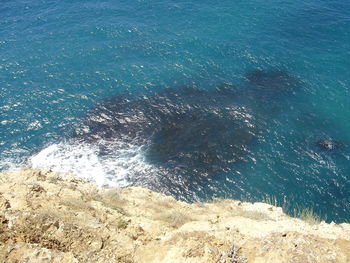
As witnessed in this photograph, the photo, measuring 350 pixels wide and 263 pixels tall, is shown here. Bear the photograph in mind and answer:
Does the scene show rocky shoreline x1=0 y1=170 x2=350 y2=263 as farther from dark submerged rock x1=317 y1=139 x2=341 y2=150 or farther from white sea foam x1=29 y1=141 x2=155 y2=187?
dark submerged rock x1=317 y1=139 x2=341 y2=150

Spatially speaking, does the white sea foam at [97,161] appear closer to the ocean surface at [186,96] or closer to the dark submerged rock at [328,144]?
the ocean surface at [186,96]

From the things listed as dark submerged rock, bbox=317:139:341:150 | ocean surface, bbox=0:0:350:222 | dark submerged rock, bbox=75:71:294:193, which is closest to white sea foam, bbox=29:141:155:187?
ocean surface, bbox=0:0:350:222

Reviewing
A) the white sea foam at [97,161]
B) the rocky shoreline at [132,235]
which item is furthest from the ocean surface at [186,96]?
the rocky shoreline at [132,235]

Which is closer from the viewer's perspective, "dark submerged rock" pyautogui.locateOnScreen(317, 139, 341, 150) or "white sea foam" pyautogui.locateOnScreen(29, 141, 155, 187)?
"white sea foam" pyautogui.locateOnScreen(29, 141, 155, 187)

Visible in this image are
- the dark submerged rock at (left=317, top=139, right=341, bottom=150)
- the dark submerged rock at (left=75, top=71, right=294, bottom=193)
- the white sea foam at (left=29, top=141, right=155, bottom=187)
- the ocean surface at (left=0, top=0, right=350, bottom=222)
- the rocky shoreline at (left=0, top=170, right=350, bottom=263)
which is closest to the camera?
the rocky shoreline at (left=0, top=170, right=350, bottom=263)

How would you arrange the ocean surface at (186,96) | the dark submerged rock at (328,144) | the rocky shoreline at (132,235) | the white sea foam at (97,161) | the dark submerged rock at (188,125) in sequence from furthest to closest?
the dark submerged rock at (328,144), the dark submerged rock at (188,125), the white sea foam at (97,161), the ocean surface at (186,96), the rocky shoreline at (132,235)
